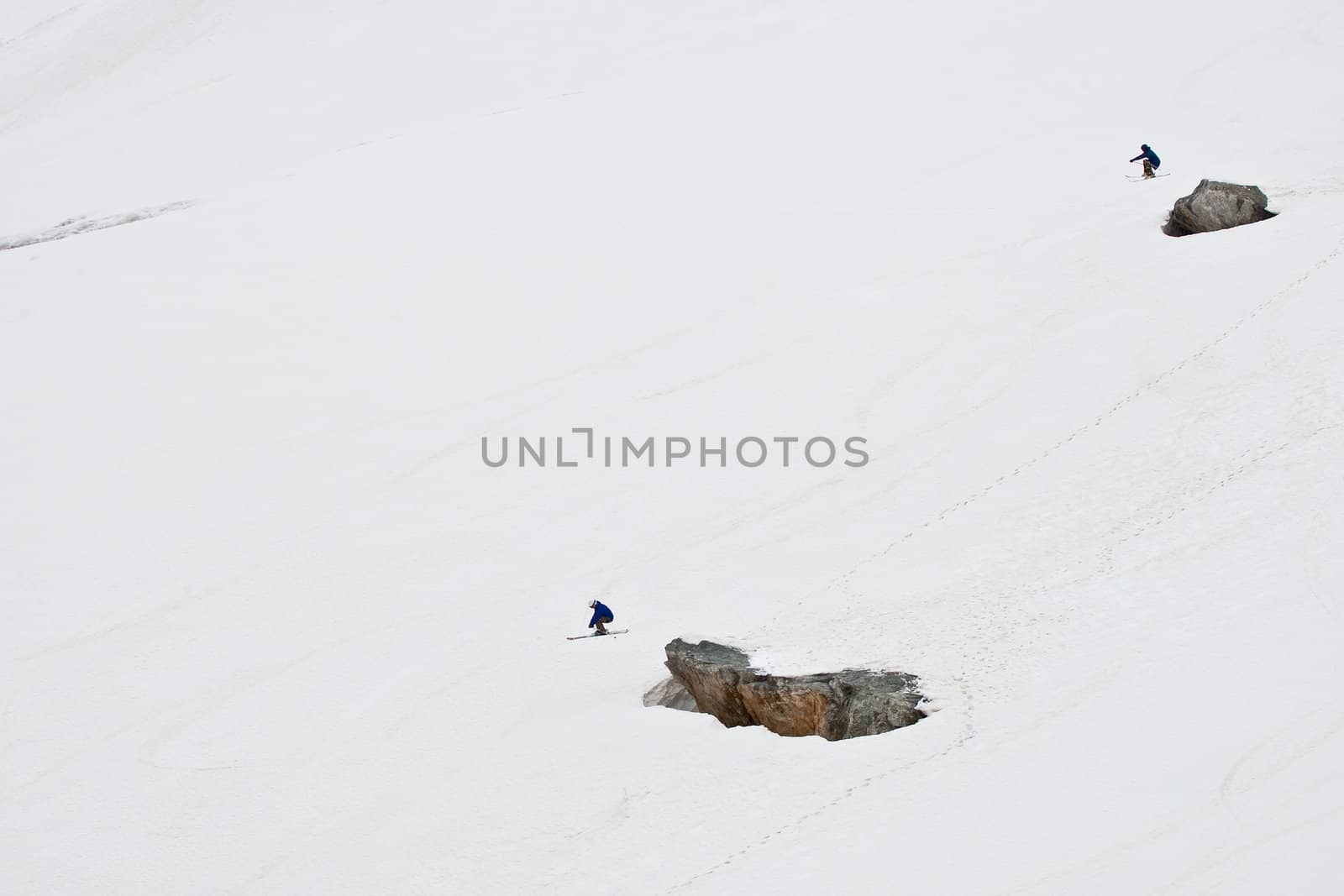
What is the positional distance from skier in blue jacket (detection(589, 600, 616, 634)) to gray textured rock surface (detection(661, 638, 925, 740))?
8.10 feet

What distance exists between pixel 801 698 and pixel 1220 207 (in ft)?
53.2

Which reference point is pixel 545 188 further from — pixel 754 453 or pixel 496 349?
pixel 754 453

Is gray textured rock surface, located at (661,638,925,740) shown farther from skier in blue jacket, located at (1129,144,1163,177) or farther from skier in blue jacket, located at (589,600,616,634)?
skier in blue jacket, located at (1129,144,1163,177)

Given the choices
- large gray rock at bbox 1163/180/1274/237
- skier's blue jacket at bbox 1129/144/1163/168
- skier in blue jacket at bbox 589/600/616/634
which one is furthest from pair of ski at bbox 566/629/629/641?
skier's blue jacket at bbox 1129/144/1163/168

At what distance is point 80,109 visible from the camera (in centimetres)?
4731

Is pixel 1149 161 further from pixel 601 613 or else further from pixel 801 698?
pixel 801 698

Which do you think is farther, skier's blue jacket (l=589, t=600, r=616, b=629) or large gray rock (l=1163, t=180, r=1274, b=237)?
large gray rock (l=1163, t=180, r=1274, b=237)

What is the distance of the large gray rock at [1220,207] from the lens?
24016mm

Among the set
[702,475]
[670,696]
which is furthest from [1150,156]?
[670,696]

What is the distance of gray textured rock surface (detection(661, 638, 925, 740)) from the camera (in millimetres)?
12898

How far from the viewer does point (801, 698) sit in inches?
523

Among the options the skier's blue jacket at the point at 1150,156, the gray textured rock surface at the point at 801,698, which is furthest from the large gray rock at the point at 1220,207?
the gray textured rock surface at the point at 801,698

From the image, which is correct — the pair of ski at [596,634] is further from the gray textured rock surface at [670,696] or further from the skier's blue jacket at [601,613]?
the gray textured rock surface at [670,696]

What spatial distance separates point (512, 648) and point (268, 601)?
15.0ft
